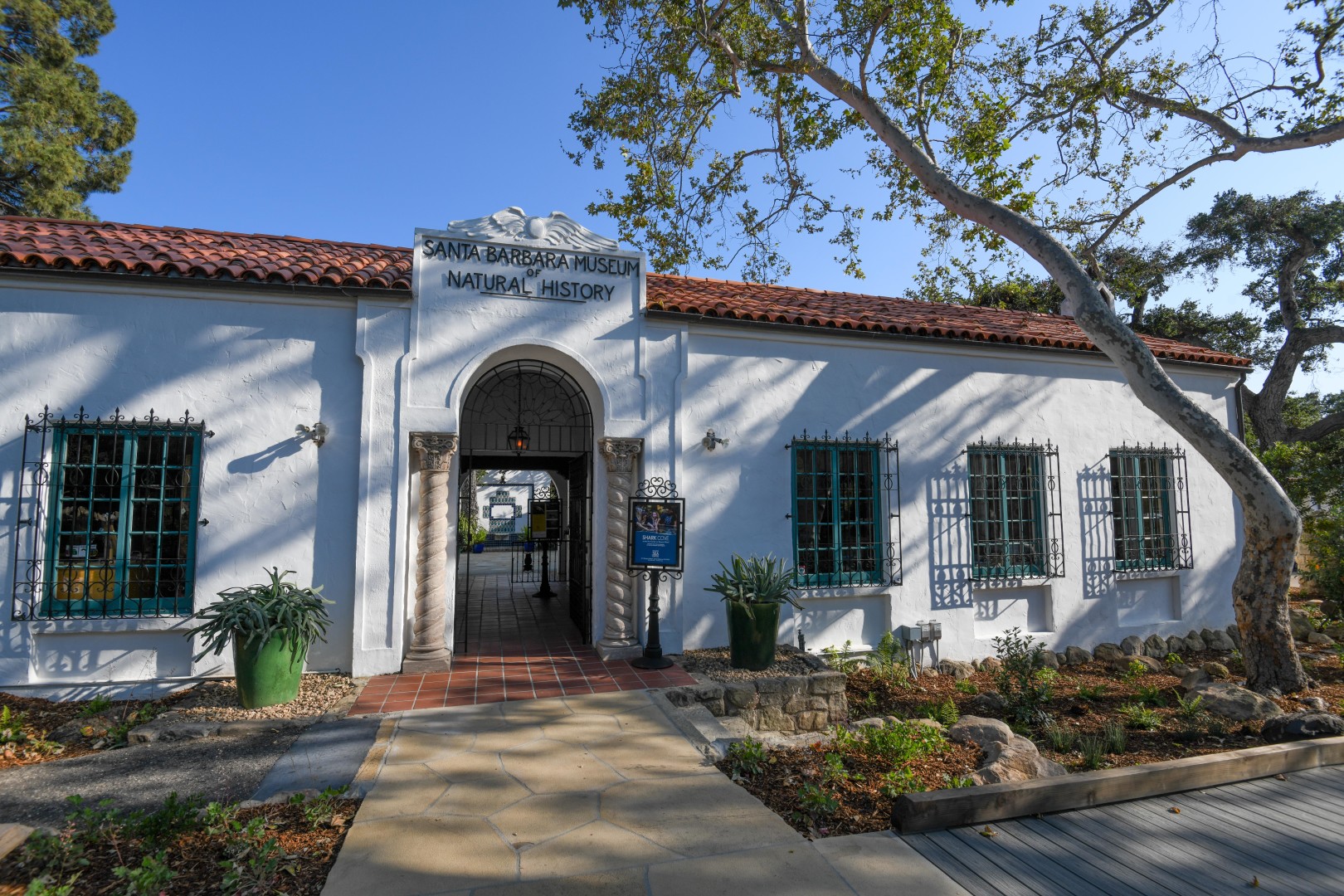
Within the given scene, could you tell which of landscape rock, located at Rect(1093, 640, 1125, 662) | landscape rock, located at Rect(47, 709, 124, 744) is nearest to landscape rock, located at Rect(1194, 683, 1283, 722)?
landscape rock, located at Rect(1093, 640, 1125, 662)

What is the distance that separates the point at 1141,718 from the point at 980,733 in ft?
6.50

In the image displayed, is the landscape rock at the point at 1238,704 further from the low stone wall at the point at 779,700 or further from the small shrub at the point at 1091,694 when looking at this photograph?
the low stone wall at the point at 779,700

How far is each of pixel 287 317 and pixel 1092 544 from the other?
10.6 m

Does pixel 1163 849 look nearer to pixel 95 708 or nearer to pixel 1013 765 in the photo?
pixel 1013 765

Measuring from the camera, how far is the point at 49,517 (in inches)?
237

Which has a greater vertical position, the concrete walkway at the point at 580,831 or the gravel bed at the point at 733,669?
the gravel bed at the point at 733,669

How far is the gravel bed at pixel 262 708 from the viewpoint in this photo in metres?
5.33

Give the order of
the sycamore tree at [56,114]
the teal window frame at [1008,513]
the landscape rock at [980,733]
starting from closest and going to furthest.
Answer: the landscape rock at [980,733], the teal window frame at [1008,513], the sycamore tree at [56,114]

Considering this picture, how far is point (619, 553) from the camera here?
7129 mm

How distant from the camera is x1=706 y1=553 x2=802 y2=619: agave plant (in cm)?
675

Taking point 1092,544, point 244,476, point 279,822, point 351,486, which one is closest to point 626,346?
point 351,486

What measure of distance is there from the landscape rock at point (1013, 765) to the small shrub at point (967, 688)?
260cm

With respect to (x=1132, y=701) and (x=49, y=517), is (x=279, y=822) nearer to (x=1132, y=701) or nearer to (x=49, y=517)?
(x=49, y=517)

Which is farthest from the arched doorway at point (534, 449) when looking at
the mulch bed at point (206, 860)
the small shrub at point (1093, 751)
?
the small shrub at point (1093, 751)
